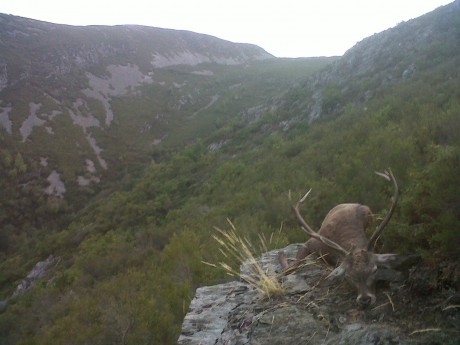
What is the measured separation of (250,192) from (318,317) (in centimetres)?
942

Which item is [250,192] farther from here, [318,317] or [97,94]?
[97,94]

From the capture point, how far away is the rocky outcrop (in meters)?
2.27

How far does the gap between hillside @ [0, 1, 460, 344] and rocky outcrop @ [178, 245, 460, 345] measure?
124 mm

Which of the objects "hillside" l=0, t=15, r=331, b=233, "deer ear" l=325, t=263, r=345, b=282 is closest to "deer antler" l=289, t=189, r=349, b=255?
"deer ear" l=325, t=263, r=345, b=282

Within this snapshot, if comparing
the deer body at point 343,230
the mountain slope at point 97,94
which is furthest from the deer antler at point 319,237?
the mountain slope at point 97,94

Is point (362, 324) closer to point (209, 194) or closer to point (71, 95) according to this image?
point (209, 194)

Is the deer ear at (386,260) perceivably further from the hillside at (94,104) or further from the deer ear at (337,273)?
the hillside at (94,104)

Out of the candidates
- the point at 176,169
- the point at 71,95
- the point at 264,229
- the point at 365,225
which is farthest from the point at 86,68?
the point at 365,225

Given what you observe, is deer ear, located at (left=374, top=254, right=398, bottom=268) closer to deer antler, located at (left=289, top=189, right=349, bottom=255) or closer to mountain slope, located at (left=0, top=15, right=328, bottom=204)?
deer antler, located at (left=289, top=189, right=349, bottom=255)

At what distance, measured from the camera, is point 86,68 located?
42.0 metres

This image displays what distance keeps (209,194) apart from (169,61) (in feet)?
136

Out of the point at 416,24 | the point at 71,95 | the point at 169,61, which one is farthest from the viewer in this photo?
the point at 169,61

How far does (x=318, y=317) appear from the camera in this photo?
2789 millimetres

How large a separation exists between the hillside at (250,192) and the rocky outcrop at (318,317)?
4.9 inches
